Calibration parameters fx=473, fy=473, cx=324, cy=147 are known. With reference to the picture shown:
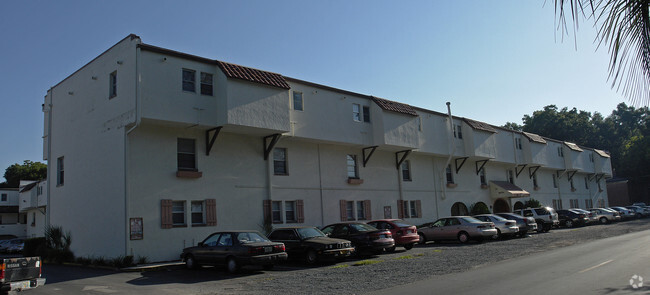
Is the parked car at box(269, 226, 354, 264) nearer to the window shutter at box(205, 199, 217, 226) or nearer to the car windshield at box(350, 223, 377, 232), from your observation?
the car windshield at box(350, 223, 377, 232)

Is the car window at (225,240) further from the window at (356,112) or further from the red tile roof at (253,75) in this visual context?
the window at (356,112)

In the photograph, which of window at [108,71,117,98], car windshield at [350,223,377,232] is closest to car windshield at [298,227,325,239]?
car windshield at [350,223,377,232]

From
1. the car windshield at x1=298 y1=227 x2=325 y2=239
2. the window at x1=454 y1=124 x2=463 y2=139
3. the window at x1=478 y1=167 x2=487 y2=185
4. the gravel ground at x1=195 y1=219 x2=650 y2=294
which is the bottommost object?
the gravel ground at x1=195 y1=219 x2=650 y2=294

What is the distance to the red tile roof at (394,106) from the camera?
28.4 metres

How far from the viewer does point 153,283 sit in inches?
570

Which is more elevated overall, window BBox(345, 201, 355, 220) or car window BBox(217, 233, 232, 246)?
window BBox(345, 201, 355, 220)

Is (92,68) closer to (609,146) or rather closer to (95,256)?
(95,256)

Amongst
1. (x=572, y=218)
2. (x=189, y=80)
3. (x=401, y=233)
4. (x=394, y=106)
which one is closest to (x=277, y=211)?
(x=401, y=233)

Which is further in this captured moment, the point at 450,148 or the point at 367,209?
the point at 450,148

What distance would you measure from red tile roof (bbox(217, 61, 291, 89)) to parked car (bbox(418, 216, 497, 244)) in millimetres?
11235

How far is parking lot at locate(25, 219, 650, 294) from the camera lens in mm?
12688

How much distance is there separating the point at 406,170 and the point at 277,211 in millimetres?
11640

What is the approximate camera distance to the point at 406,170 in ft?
107

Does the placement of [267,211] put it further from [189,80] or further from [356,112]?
[356,112]
